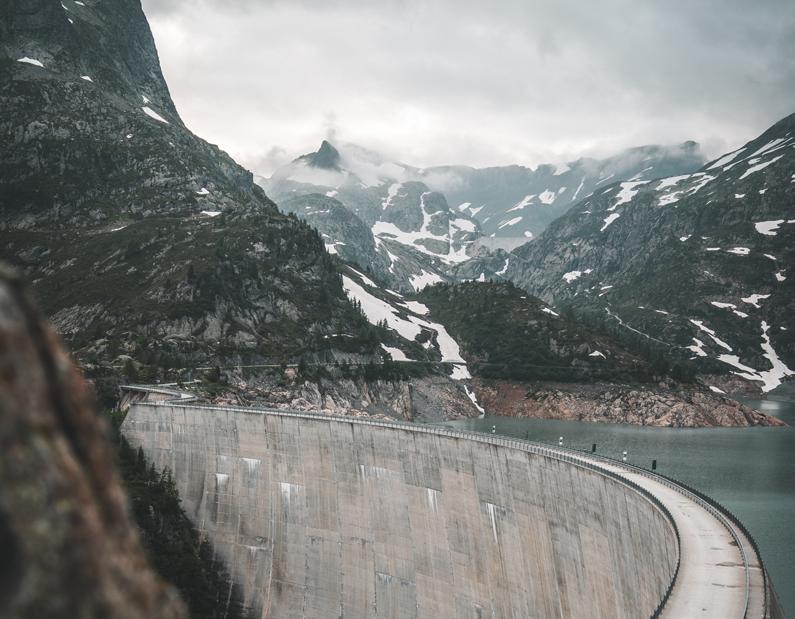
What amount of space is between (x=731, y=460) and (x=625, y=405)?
64183mm

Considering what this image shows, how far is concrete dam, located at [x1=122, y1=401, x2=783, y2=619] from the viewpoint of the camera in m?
30.9

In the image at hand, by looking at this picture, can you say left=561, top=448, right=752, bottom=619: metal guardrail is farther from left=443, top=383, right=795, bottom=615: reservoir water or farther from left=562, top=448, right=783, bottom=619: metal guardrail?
left=443, top=383, right=795, bottom=615: reservoir water

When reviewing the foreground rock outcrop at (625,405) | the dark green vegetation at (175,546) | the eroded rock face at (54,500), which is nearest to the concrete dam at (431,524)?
the dark green vegetation at (175,546)

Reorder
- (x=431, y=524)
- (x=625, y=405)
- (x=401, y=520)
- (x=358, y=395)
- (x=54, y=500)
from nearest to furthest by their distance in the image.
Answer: (x=54, y=500)
(x=431, y=524)
(x=401, y=520)
(x=358, y=395)
(x=625, y=405)

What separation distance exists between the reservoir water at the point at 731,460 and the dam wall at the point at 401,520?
55.7ft

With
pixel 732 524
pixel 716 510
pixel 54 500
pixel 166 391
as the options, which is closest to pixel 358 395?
pixel 166 391

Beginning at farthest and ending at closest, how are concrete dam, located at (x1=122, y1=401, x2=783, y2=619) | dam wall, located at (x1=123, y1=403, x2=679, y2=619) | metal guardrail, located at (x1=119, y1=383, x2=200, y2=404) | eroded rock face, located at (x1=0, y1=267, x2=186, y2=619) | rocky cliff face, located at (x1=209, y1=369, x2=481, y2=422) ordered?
rocky cliff face, located at (x1=209, y1=369, x2=481, y2=422) → metal guardrail, located at (x1=119, y1=383, x2=200, y2=404) → dam wall, located at (x1=123, y1=403, x2=679, y2=619) → concrete dam, located at (x1=122, y1=401, x2=783, y2=619) → eroded rock face, located at (x1=0, y1=267, x2=186, y2=619)

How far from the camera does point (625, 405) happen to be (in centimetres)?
16538

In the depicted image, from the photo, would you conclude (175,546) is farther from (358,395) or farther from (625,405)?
(625,405)

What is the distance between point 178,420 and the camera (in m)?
69.5

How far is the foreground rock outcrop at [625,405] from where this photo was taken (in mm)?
156125

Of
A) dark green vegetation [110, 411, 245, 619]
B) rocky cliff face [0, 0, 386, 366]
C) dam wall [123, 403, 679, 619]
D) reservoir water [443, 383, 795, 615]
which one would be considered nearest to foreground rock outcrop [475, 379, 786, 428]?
reservoir water [443, 383, 795, 615]

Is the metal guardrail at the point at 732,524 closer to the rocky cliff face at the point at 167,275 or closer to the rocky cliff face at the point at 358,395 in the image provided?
the rocky cliff face at the point at 358,395

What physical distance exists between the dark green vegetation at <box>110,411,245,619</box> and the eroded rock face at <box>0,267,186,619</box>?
190ft
